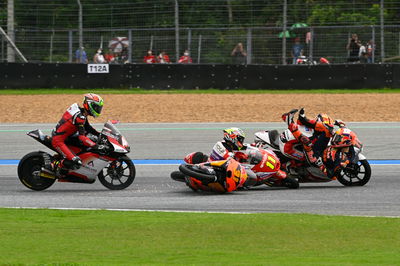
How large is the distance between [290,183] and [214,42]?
14.0 metres

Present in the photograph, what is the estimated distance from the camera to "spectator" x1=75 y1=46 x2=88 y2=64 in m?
26.3

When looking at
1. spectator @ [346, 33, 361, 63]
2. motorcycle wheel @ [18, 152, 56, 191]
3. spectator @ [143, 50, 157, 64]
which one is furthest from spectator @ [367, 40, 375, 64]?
motorcycle wheel @ [18, 152, 56, 191]

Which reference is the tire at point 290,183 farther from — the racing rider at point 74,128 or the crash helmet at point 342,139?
the racing rider at point 74,128

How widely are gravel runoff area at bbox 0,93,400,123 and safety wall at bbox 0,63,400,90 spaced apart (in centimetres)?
77

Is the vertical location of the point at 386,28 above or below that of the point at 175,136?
above

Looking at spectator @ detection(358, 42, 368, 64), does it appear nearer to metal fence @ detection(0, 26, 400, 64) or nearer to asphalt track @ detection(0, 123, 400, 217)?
metal fence @ detection(0, 26, 400, 64)

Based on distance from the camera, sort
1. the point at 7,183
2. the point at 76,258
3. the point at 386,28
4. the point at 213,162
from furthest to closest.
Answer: the point at 386,28 → the point at 7,183 → the point at 213,162 → the point at 76,258

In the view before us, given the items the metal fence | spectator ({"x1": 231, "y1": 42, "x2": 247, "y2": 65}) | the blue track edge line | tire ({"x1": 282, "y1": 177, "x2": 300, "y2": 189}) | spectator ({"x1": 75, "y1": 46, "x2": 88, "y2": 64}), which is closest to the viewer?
tire ({"x1": 282, "y1": 177, "x2": 300, "y2": 189})

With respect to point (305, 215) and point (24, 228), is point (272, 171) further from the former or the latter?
point (24, 228)

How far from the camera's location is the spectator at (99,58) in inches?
1035

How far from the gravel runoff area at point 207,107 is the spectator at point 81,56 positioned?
4.02ft

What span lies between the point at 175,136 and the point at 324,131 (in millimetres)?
6544

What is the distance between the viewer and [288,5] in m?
25.8

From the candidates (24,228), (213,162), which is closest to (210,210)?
(213,162)
